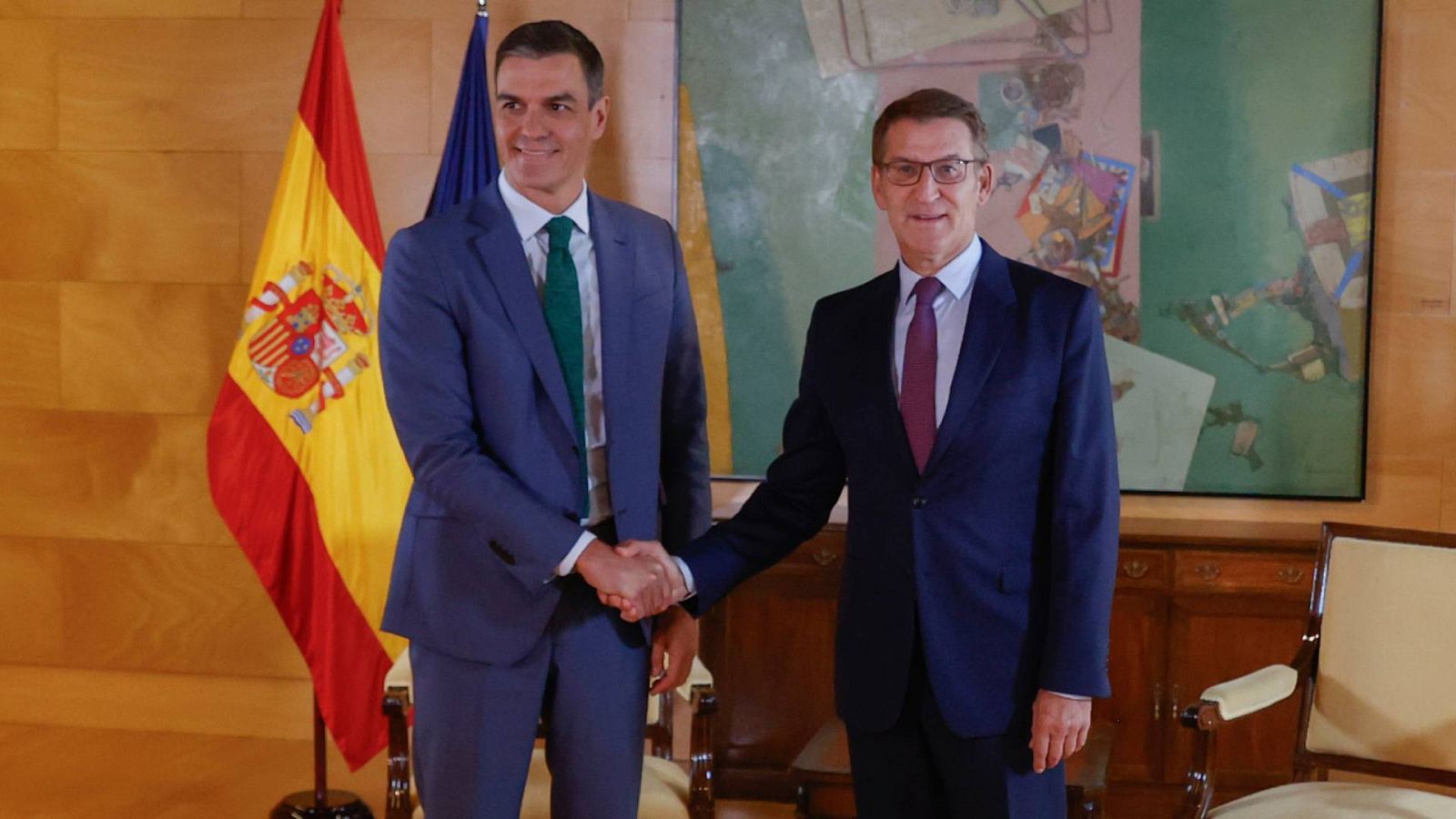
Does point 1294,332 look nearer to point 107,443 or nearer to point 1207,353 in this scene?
point 1207,353

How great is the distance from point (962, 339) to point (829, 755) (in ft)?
5.33

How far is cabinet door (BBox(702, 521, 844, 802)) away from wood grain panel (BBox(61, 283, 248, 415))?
6.37 feet

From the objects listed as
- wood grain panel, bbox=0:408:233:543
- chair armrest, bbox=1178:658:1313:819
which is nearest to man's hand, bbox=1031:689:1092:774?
chair armrest, bbox=1178:658:1313:819

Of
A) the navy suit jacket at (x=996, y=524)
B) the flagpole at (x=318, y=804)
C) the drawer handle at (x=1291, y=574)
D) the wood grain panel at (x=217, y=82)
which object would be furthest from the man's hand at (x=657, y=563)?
the wood grain panel at (x=217, y=82)

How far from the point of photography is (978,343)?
2.07 metres

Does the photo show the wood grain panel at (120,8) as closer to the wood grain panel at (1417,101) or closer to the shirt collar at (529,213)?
the shirt collar at (529,213)

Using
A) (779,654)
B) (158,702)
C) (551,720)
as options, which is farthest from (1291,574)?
(158,702)

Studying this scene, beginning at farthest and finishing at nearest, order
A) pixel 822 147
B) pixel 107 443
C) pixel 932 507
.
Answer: pixel 107 443 < pixel 822 147 < pixel 932 507

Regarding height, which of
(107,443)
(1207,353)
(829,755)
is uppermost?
(1207,353)

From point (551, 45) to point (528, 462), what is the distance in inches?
24.9

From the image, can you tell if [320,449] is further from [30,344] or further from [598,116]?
[598,116]

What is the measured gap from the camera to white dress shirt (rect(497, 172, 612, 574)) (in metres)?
2.18

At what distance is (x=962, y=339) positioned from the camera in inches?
82.4

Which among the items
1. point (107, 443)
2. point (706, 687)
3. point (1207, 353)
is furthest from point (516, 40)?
point (107, 443)
